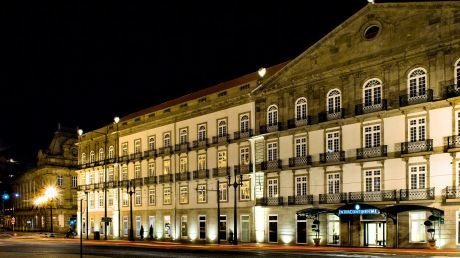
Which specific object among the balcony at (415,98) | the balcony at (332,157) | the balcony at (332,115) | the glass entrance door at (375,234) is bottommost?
the glass entrance door at (375,234)

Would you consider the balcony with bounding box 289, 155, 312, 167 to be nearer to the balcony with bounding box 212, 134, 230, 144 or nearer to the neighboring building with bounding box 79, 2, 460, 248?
the neighboring building with bounding box 79, 2, 460, 248

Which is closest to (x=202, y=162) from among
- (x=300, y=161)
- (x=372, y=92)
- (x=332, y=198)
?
(x=300, y=161)

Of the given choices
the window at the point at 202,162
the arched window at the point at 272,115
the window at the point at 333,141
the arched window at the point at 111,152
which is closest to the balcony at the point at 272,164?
the arched window at the point at 272,115

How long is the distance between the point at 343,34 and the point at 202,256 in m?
24.0

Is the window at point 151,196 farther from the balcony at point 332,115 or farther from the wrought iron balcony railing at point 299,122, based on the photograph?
the balcony at point 332,115

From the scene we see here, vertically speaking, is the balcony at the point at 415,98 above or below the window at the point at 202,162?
above

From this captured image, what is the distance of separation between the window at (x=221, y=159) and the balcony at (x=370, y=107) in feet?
57.4

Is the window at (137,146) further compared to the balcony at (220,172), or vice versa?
the window at (137,146)

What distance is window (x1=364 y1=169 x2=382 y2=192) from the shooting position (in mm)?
46625

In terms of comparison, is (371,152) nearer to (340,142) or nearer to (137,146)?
(340,142)

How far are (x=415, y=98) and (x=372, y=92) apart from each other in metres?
4.43

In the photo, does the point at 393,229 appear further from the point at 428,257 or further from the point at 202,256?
the point at 202,256

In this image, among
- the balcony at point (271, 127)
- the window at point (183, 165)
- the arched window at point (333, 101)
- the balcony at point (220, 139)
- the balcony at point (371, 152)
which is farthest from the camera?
the window at point (183, 165)

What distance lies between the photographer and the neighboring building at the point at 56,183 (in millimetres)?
106500
